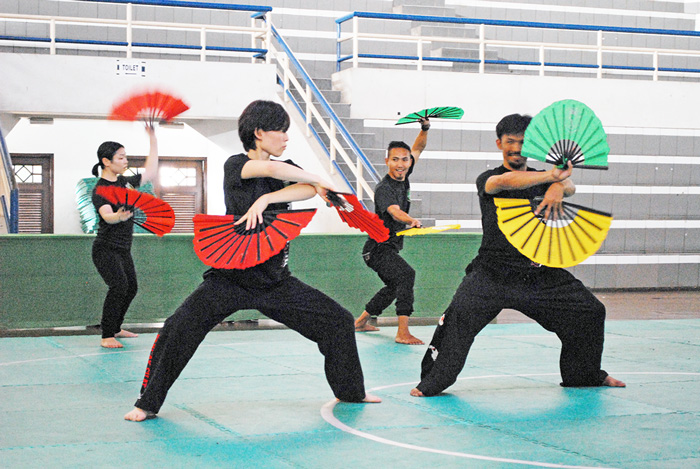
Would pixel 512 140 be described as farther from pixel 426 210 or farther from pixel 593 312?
pixel 426 210

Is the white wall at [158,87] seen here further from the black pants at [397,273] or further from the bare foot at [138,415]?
the bare foot at [138,415]

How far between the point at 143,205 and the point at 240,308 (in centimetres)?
330

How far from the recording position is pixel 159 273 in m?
9.93

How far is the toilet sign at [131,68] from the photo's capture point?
1354cm

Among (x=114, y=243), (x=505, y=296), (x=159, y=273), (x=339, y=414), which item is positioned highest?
(x=114, y=243)

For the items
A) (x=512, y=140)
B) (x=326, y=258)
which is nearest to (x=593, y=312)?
(x=512, y=140)

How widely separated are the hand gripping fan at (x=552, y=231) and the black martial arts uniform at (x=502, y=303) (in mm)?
334

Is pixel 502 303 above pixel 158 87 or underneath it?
underneath

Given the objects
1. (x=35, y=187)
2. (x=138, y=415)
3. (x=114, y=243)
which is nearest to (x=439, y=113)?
(x=114, y=243)

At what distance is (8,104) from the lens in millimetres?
13109

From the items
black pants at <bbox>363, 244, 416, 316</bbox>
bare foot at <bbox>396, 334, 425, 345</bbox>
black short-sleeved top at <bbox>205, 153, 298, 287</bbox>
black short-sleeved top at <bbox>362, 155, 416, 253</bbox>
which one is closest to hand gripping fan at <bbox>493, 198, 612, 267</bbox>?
black short-sleeved top at <bbox>205, 153, 298, 287</bbox>

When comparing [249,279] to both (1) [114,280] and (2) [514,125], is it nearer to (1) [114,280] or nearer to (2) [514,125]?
(2) [514,125]

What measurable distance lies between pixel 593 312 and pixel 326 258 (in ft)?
16.2

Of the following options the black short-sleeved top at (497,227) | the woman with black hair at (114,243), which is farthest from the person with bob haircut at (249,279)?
the woman with black hair at (114,243)
